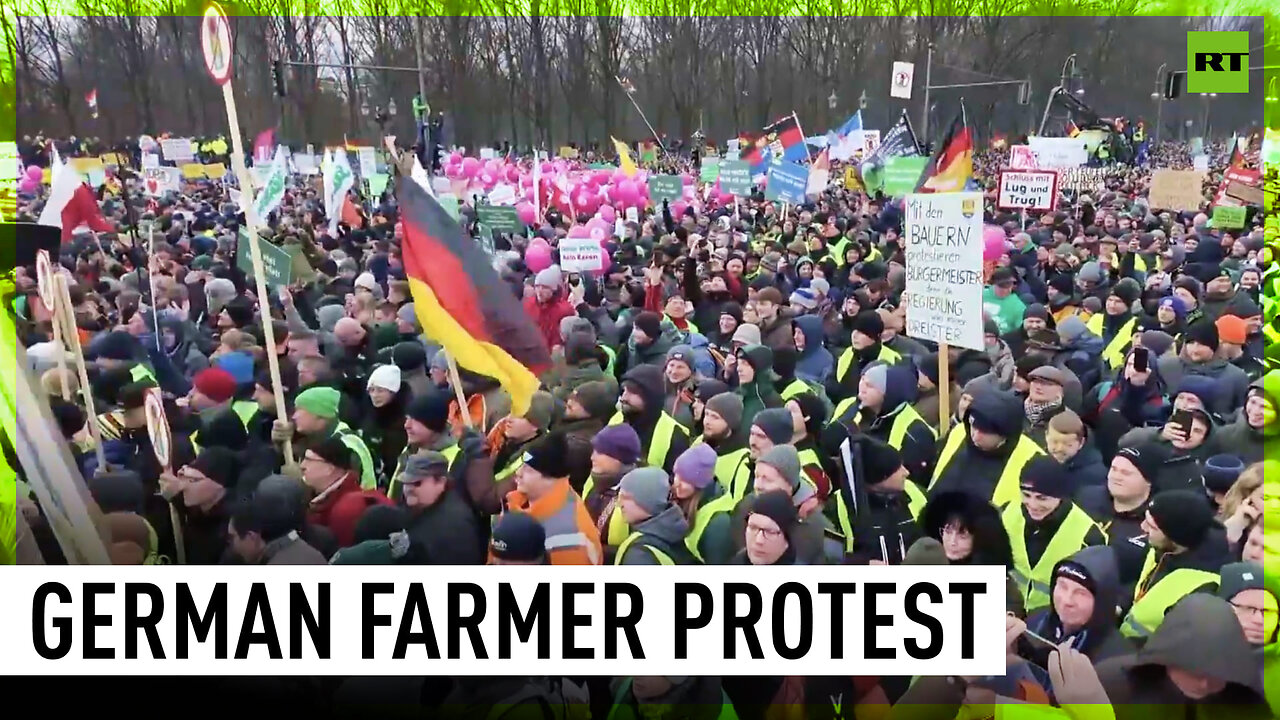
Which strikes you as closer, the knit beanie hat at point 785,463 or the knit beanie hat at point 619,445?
the knit beanie hat at point 785,463

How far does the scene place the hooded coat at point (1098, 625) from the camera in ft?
9.33

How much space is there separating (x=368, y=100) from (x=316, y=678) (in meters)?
33.1

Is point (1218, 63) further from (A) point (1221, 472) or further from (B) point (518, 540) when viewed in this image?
(B) point (518, 540)

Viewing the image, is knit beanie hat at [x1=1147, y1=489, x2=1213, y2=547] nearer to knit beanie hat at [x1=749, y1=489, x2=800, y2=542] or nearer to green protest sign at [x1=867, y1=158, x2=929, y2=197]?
knit beanie hat at [x1=749, y1=489, x2=800, y2=542]

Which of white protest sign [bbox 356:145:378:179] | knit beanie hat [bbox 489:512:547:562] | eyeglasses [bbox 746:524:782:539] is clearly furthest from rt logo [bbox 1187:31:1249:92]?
white protest sign [bbox 356:145:378:179]

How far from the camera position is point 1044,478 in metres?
3.54

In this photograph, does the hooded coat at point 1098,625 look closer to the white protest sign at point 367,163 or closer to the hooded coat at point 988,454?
the hooded coat at point 988,454

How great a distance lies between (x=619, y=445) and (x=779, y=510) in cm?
97

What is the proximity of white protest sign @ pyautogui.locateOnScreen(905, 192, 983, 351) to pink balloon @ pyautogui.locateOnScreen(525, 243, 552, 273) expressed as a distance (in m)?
5.14

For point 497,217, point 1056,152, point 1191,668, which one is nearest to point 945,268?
point 1191,668

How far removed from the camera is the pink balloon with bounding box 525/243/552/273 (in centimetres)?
948

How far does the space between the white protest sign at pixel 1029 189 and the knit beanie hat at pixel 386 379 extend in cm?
842

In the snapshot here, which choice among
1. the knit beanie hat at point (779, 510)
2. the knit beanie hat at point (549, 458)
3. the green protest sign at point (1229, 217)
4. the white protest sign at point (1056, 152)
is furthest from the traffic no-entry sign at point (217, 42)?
the white protest sign at point (1056, 152)

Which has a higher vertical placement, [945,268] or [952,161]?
[952,161]
